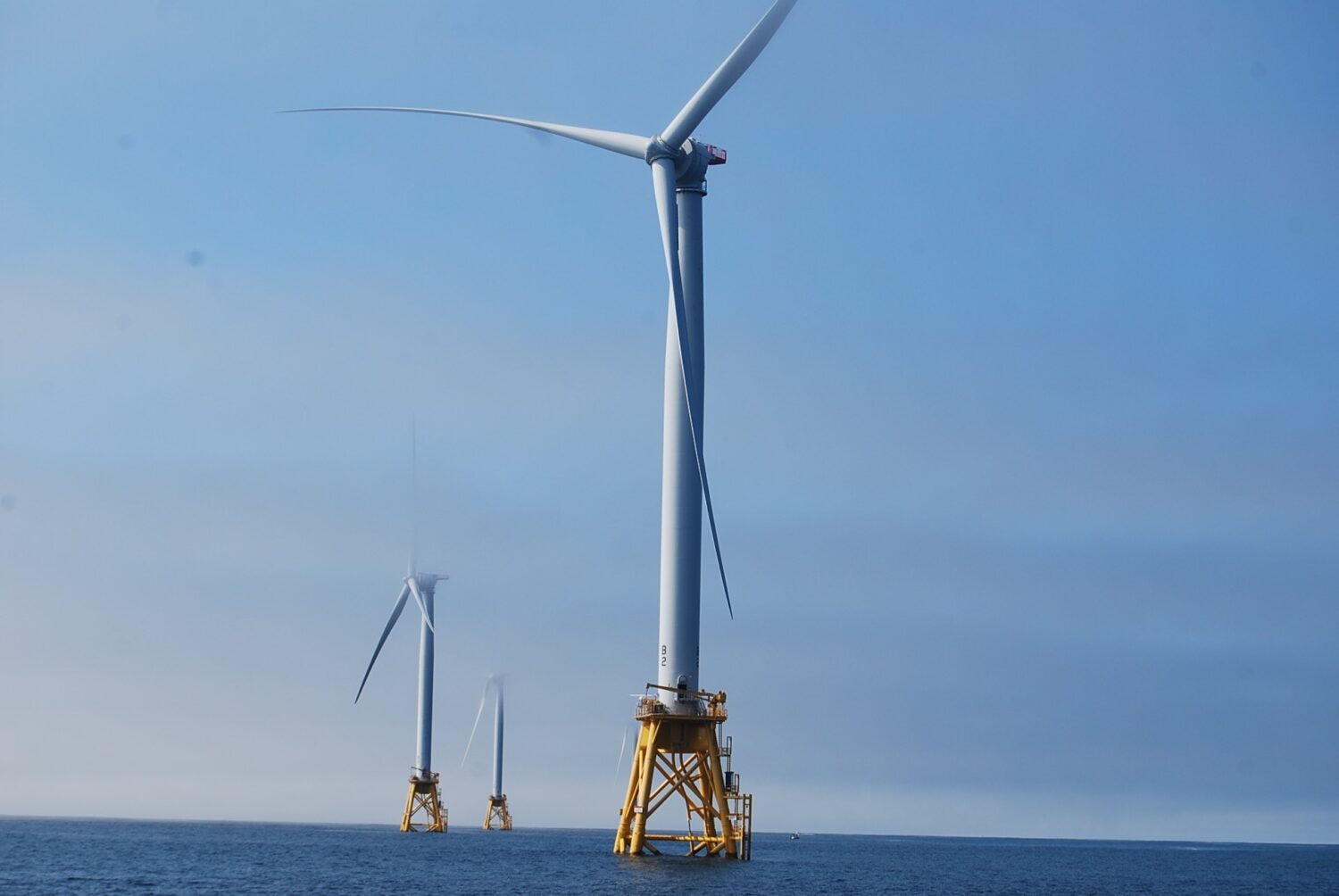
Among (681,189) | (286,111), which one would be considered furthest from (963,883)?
(286,111)

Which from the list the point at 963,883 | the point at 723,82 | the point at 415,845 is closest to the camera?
the point at 723,82

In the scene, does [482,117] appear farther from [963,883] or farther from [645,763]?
[963,883]

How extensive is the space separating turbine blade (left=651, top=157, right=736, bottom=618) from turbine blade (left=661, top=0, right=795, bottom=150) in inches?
89.1

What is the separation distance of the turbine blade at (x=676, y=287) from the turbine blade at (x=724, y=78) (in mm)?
2263

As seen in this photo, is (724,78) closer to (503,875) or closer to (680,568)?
(680,568)

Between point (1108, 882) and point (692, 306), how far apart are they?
93.7 meters

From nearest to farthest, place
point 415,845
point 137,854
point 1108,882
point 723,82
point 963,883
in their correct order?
point 723,82
point 963,883
point 1108,882
point 137,854
point 415,845

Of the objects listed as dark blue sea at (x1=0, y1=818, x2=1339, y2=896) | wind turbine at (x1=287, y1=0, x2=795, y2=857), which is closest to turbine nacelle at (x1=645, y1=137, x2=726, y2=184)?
wind turbine at (x1=287, y1=0, x2=795, y2=857)

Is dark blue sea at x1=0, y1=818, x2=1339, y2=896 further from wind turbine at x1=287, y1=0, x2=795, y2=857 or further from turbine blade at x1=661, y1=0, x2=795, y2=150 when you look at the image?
turbine blade at x1=661, y1=0, x2=795, y2=150

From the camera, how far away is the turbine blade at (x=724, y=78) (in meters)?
91.2

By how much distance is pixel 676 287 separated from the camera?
91750 mm

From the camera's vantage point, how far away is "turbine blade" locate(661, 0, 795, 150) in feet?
299

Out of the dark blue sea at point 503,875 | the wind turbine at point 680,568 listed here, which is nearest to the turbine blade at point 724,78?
the wind turbine at point 680,568

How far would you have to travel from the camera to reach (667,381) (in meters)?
101
